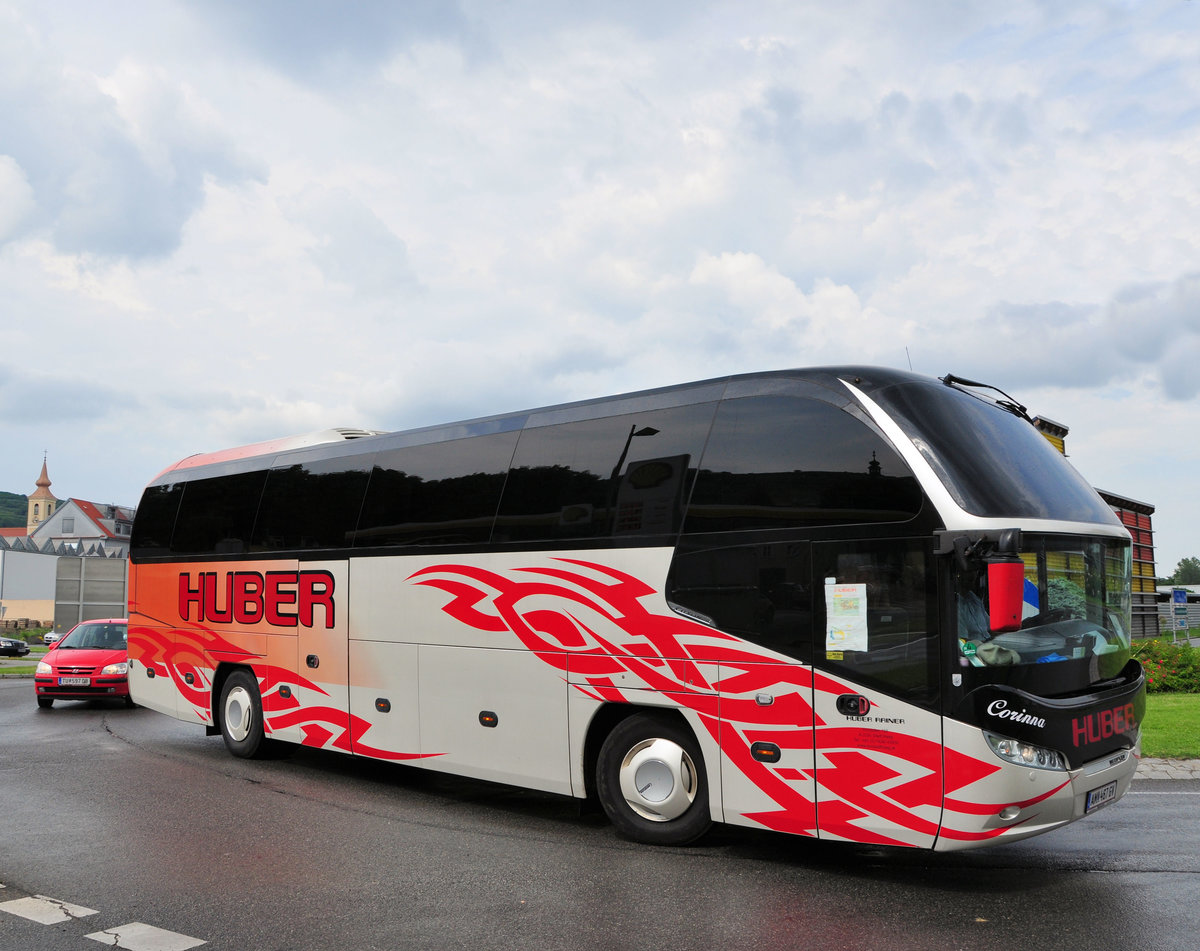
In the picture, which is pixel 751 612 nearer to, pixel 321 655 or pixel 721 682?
pixel 721 682

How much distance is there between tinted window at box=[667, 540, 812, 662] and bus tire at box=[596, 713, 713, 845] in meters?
0.95

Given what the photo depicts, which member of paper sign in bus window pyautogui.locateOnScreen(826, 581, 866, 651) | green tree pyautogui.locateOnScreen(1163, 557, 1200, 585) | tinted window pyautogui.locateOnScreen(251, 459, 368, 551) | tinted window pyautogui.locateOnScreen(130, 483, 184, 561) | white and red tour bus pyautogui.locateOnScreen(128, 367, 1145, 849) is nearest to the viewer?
white and red tour bus pyautogui.locateOnScreen(128, 367, 1145, 849)

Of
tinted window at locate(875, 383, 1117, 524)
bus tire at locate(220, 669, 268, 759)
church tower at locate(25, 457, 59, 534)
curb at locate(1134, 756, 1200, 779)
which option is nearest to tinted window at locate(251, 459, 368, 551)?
bus tire at locate(220, 669, 268, 759)

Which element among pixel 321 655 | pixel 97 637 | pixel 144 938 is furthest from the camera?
pixel 97 637

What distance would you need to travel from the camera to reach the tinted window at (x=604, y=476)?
24.6 ft

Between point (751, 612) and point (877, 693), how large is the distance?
99 centimetres

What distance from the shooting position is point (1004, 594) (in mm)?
5723

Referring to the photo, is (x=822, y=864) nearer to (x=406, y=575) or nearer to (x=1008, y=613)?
(x=1008, y=613)

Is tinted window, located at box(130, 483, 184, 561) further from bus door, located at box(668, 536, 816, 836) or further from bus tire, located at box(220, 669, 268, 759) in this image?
bus door, located at box(668, 536, 816, 836)

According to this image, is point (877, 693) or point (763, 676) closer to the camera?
point (877, 693)

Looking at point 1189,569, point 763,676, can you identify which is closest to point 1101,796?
point 763,676

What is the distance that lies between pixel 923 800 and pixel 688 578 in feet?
6.80

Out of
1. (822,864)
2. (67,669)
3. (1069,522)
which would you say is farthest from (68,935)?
(67,669)

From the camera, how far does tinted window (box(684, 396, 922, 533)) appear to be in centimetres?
632
